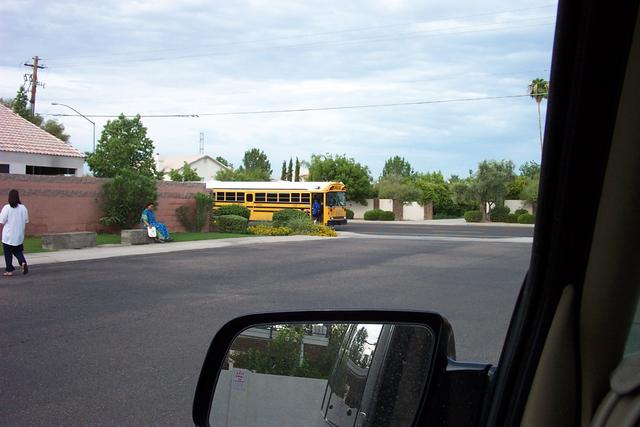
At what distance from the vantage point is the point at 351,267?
717 inches

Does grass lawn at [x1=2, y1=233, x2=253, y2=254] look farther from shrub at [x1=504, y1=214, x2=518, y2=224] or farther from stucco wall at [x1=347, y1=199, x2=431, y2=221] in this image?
stucco wall at [x1=347, y1=199, x2=431, y2=221]

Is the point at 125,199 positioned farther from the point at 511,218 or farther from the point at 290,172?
the point at 290,172

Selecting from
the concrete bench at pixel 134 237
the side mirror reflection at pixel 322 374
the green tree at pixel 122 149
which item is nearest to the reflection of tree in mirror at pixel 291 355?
the side mirror reflection at pixel 322 374

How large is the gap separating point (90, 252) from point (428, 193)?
150 feet

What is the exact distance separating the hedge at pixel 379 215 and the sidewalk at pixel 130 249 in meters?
30.8

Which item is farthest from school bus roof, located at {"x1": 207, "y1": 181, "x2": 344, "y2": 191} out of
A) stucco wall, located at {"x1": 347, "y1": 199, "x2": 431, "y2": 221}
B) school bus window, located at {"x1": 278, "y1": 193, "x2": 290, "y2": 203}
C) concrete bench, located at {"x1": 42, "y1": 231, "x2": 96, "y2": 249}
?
stucco wall, located at {"x1": 347, "y1": 199, "x2": 431, "y2": 221}

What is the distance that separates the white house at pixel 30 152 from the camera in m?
29.1

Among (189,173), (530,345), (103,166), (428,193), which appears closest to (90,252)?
(103,166)

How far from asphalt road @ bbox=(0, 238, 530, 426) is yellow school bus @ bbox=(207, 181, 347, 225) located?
18808 millimetres

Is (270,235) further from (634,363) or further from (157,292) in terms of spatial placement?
(634,363)

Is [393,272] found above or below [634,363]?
below

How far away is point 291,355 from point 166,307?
899 cm

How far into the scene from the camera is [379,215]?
60406 mm

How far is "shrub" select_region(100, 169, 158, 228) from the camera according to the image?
28.9 meters
